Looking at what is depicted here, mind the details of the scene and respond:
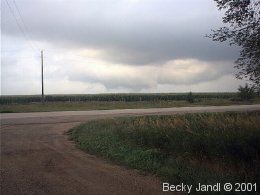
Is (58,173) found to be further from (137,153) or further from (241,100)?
(241,100)

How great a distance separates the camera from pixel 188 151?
10.5 metres

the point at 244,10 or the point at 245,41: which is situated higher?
the point at 244,10

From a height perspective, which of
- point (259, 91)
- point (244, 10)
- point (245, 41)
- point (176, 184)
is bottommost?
point (176, 184)

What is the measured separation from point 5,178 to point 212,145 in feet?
18.3

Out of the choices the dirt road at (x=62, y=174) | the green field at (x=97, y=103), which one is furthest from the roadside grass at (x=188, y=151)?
the green field at (x=97, y=103)

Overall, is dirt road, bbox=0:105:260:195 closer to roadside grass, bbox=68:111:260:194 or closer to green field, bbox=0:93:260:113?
roadside grass, bbox=68:111:260:194

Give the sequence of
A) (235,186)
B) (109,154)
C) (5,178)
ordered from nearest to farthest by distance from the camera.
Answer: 1. (235,186)
2. (5,178)
3. (109,154)

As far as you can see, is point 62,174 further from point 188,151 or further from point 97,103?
point 97,103

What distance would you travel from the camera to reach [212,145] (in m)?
10.4

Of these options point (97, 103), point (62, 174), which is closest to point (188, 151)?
point (62, 174)

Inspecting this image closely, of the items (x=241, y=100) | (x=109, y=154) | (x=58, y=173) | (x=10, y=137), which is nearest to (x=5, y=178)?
(x=58, y=173)

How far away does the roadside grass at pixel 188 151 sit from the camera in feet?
26.6

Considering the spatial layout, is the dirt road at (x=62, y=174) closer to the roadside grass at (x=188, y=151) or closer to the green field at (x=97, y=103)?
the roadside grass at (x=188, y=151)

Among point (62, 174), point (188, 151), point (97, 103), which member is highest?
point (97, 103)
